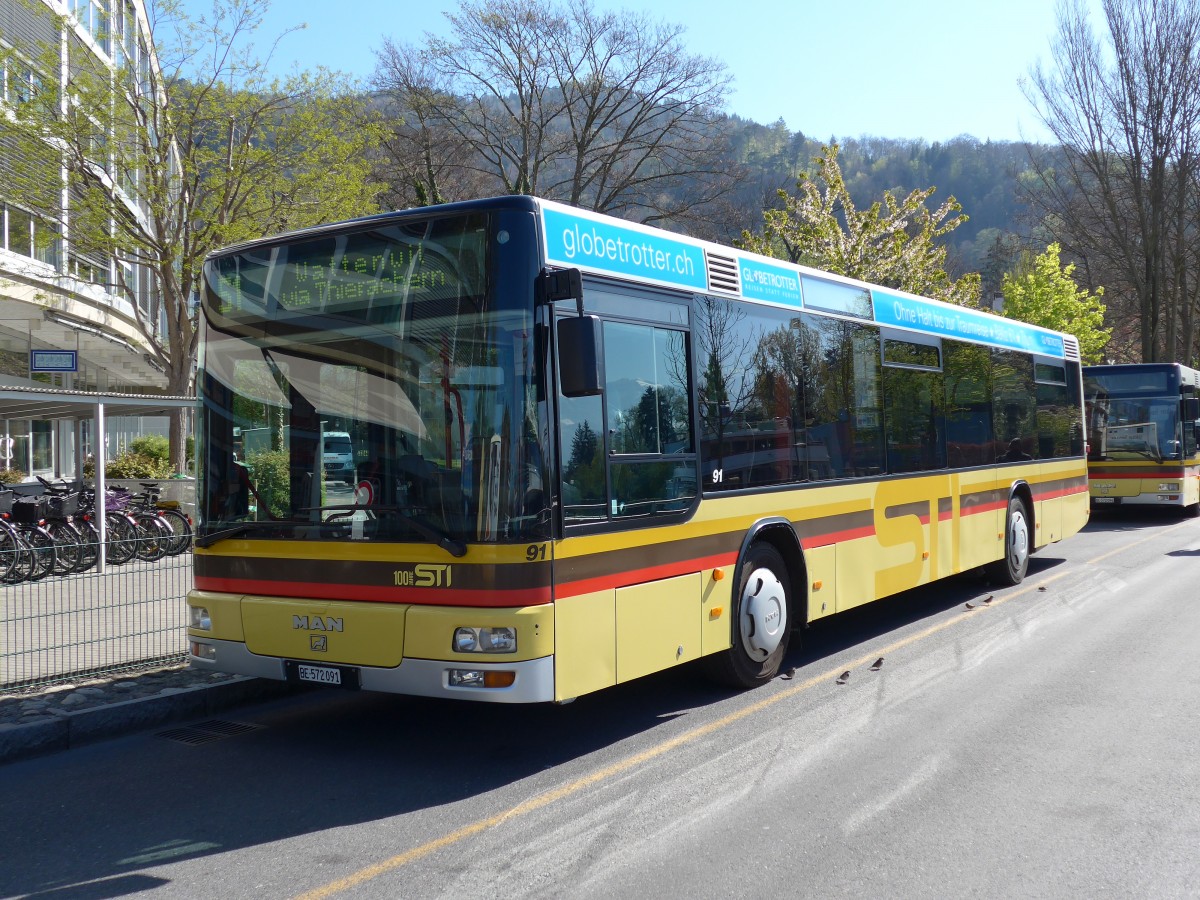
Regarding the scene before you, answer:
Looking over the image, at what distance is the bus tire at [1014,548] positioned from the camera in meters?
12.4

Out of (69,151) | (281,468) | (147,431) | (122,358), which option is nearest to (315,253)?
(281,468)

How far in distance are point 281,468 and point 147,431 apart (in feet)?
183

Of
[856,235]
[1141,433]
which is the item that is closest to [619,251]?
[1141,433]

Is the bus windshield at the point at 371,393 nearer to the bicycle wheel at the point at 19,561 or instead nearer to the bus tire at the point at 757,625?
the bus tire at the point at 757,625

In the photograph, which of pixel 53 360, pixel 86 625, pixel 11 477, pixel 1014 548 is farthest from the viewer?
pixel 11 477

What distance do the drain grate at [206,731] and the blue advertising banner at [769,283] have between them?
4.43 meters

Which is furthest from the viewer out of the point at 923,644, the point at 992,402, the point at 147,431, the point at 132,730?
the point at 147,431

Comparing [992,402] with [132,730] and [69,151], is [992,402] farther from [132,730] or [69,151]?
[69,151]

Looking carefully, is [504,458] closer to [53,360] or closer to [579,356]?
[579,356]

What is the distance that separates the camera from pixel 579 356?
5.61 metres

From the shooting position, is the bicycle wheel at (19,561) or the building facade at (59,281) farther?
the building facade at (59,281)

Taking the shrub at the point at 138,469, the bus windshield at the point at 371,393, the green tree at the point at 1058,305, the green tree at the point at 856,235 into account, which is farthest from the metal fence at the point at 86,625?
the green tree at the point at 1058,305

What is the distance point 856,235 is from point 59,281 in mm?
21456

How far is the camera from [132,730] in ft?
23.2
